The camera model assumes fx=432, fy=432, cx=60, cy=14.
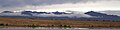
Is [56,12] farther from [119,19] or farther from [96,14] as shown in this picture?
[119,19]

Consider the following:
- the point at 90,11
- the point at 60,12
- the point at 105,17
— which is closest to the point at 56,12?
the point at 60,12

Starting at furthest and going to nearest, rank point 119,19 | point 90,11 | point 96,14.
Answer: point 90,11 → point 96,14 → point 119,19

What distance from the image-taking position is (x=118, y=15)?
4892 inches

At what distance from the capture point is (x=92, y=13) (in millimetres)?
145500

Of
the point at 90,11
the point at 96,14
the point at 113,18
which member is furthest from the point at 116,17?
the point at 90,11

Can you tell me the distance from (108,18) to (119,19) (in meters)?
3.98

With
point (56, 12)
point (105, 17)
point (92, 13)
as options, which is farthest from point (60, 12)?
point (105, 17)

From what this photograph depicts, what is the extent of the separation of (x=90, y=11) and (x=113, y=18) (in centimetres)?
3080

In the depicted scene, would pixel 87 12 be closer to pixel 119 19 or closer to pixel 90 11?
pixel 90 11

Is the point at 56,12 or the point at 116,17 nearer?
the point at 116,17

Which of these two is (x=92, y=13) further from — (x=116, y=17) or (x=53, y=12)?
(x=116, y=17)

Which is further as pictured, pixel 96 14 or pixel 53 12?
A: pixel 53 12

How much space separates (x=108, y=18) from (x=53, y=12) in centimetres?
3504

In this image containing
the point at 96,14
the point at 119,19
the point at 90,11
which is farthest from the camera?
the point at 90,11
